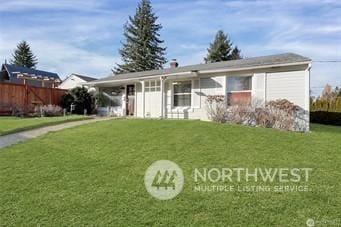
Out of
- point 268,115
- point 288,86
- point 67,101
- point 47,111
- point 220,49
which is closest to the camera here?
point 268,115

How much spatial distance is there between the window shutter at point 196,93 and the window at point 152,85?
9.09ft

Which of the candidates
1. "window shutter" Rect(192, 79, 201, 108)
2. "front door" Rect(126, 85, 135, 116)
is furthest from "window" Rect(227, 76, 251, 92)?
"front door" Rect(126, 85, 135, 116)

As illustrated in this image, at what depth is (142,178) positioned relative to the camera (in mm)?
5758

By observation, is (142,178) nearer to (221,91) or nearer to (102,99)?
(221,91)

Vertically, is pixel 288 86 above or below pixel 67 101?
above

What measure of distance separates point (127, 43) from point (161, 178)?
40.9 metres

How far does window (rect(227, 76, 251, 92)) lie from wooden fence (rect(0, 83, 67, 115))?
41.4 ft

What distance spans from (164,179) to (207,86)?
10.2 m

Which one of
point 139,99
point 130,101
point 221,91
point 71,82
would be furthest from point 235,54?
point 221,91

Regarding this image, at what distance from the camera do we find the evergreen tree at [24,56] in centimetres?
5634

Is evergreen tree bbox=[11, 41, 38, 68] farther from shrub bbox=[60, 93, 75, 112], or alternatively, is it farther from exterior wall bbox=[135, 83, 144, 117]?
exterior wall bbox=[135, 83, 144, 117]

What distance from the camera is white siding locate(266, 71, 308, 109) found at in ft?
40.0

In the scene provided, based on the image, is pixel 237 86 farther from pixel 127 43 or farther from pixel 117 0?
pixel 127 43

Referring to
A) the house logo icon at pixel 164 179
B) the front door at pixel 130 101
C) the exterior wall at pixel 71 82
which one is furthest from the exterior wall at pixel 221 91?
the exterior wall at pixel 71 82
